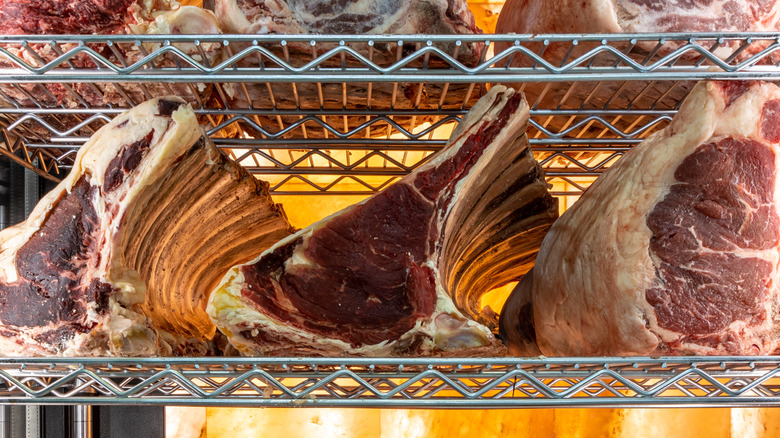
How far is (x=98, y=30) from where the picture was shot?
3.25 ft

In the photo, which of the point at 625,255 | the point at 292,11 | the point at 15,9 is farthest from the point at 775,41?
the point at 15,9

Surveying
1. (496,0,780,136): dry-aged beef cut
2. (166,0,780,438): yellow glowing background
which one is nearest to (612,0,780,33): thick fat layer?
(496,0,780,136): dry-aged beef cut

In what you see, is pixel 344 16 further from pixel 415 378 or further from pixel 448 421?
pixel 448 421

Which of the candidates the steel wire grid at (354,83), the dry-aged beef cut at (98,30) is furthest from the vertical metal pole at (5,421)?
the dry-aged beef cut at (98,30)

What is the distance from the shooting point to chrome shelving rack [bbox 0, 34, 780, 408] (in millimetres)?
777

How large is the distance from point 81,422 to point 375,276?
3.38 ft

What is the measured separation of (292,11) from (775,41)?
2.45ft

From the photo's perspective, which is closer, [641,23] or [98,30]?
[641,23]

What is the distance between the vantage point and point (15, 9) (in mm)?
948

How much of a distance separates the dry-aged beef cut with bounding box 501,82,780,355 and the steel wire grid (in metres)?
0.07

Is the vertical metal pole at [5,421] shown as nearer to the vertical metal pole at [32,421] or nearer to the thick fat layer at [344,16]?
the vertical metal pole at [32,421]

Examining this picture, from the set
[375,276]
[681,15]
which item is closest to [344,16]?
[375,276]

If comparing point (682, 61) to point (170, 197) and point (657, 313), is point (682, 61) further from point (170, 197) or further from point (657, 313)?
point (170, 197)

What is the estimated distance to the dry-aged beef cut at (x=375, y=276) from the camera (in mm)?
821
